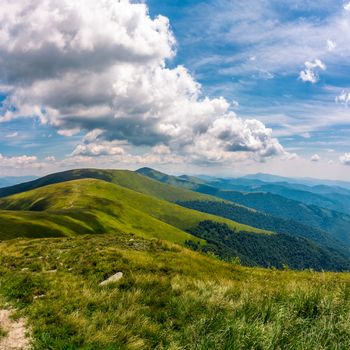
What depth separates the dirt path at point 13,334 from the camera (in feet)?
26.7

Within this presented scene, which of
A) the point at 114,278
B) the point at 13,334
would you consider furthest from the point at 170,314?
the point at 114,278

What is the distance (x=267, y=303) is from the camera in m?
9.80

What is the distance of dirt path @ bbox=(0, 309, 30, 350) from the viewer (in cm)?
813

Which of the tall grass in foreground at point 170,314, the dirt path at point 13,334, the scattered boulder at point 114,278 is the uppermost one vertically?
the dirt path at point 13,334

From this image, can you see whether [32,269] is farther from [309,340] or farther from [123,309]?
[309,340]

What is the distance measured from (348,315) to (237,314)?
10.3ft

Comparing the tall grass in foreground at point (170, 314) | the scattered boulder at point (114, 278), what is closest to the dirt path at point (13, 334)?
the tall grass in foreground at point (170, 314)

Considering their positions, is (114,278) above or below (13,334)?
below

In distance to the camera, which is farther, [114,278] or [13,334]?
[114,278]

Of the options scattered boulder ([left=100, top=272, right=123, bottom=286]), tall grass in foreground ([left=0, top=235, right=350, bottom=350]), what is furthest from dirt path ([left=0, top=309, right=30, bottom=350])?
scattered boulder ([left=100, top=272, right=123, bottom=286])

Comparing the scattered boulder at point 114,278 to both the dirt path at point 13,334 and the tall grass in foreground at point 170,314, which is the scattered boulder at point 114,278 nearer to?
the tall grass in foreground at point 170,314

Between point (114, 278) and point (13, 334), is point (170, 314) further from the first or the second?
point (114, 278)

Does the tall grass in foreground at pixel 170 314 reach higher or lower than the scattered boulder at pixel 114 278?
higher

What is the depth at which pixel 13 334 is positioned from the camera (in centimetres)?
880
